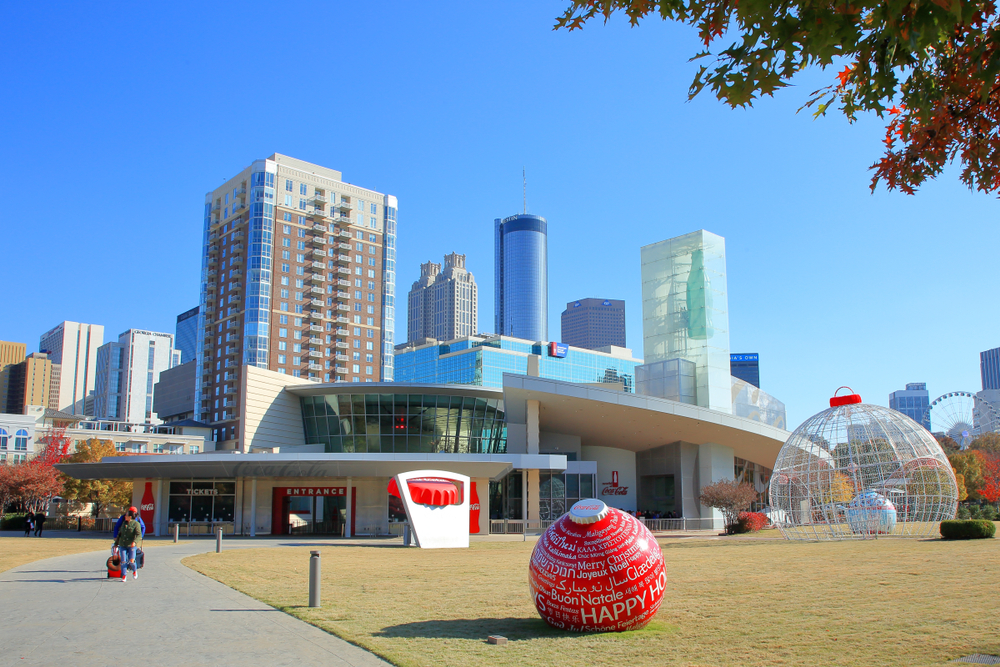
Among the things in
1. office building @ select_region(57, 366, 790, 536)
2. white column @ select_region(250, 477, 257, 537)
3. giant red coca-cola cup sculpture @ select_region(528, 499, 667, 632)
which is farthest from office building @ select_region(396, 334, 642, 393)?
giant red coca-cola cup sculpture @ select_region(528, 499, 667, 632)

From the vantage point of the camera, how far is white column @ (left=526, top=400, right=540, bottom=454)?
162 ft

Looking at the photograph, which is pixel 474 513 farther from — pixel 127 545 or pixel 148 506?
pixel 127 545

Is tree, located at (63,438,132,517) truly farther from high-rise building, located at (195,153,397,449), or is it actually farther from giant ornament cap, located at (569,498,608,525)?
giant ornament cap, located at (569,498,608,525)

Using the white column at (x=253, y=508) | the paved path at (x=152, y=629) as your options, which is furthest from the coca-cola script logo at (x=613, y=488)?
the paved path at (x=152, y=629)

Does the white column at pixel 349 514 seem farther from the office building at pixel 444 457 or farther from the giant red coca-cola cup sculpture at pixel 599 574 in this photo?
the giant red coca-cola cup sculpture at pixel 599 574

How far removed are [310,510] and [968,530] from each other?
35.5 metres

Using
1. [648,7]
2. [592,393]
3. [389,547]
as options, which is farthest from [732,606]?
[592,393]

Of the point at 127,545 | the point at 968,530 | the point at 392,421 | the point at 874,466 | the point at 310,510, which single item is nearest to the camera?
the point at 127,545

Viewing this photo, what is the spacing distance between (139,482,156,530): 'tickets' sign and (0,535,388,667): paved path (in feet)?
105

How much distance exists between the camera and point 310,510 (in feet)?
158

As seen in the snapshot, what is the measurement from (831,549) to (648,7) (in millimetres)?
22146

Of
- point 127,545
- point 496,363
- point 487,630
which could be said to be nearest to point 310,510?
point 127,545

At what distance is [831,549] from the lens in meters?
24.0

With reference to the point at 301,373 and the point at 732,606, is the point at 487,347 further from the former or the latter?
the point at 732,606
